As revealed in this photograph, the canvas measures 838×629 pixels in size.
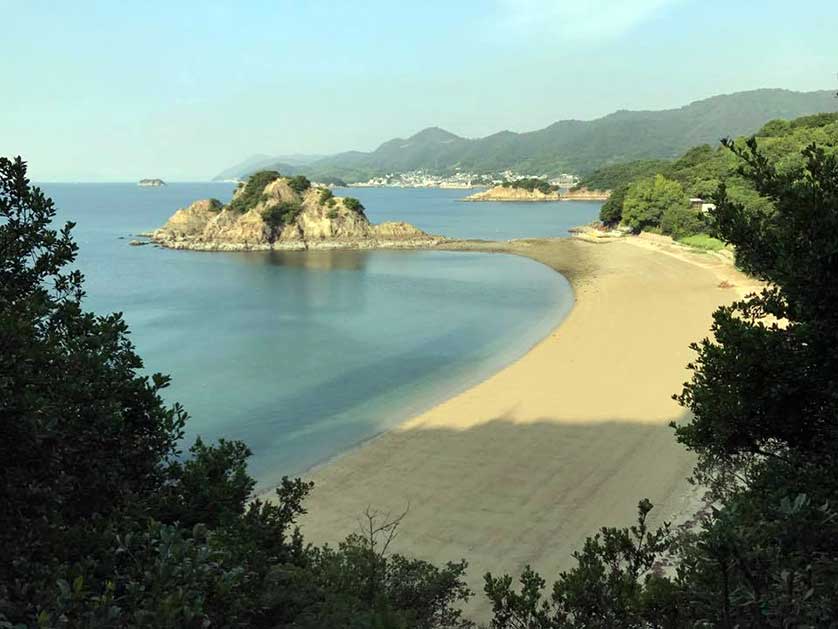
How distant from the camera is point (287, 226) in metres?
98.6

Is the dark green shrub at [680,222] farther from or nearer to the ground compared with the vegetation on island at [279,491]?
farther from the ground

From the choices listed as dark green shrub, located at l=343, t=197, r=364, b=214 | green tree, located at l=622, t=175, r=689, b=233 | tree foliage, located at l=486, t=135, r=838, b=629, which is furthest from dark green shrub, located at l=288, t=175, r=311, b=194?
tree foliage, located at l=486, t=135, r=838, b=629

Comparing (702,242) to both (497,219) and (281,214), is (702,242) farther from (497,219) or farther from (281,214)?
(497,219)

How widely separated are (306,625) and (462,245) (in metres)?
93.2

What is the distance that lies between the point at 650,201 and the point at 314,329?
227ft

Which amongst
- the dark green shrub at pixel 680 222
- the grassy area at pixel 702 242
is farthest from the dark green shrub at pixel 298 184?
the grassy area at pixel 702 242

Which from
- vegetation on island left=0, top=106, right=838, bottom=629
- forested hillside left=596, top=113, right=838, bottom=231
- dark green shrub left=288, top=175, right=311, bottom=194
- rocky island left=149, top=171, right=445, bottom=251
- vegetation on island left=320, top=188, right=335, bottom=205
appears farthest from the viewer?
dark green shrub left=288, top=175, right=311, bottom=194

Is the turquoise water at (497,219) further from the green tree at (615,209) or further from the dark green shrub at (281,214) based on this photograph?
the dark green shrub at (281,214)

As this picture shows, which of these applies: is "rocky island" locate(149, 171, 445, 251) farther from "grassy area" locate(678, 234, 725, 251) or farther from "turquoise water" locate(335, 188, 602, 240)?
"grassy area" locate(678, 234, 725, 251)

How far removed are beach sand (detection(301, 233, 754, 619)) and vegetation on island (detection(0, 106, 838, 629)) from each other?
7479 millimetres

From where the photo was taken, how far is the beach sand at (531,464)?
16.9 m

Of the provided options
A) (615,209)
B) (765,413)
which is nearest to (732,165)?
(615,209)

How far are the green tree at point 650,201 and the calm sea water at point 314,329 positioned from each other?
89.4 feet

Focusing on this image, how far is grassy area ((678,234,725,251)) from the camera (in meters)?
74.4
